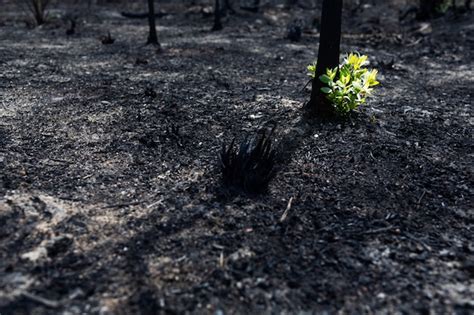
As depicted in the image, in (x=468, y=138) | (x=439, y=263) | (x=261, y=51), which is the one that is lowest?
(x=439, y=263)

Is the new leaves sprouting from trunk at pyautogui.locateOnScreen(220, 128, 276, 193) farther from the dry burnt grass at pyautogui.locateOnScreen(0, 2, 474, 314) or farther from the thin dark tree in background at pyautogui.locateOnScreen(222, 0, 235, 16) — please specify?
the thin dark tree in background at pyautogui.locateOnScreen(222, 0, 235, 16)

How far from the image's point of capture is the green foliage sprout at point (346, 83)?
411 cm

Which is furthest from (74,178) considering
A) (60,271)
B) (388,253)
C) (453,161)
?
(453,161)

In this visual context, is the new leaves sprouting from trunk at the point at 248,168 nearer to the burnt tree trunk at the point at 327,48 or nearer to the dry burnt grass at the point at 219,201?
the dry burnt grass at the point at 219,201

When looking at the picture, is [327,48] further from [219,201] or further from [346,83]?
[219,201]

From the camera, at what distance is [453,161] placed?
12.2 ft

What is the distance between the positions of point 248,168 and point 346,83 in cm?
165

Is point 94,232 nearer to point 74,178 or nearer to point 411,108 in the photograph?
point 74,178

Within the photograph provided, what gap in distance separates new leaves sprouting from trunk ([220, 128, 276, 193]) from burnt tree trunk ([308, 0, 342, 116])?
1347 millimetres

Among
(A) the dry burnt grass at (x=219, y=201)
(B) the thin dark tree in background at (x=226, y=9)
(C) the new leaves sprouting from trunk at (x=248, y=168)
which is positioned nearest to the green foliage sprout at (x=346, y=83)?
(A) the dry burnt grass at (x=219, y=201)

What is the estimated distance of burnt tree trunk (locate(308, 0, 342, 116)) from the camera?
4.12 m

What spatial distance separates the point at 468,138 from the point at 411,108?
916 mm

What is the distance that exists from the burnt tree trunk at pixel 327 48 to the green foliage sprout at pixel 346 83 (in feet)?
0.30

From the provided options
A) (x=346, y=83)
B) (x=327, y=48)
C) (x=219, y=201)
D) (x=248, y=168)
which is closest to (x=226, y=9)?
(x=327, y=48)
